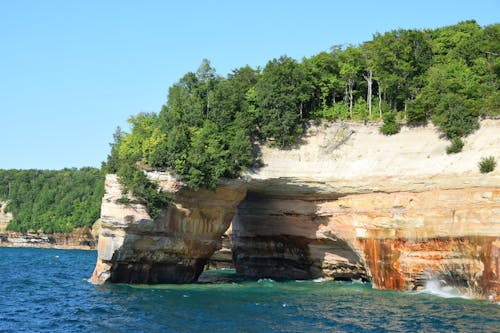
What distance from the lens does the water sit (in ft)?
89.5

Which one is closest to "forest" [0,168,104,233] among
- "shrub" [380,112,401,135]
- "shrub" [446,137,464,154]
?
"shrub" [380,112,401,135]

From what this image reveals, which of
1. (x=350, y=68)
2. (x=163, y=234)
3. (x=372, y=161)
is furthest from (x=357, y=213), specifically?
(x=350, y=68)

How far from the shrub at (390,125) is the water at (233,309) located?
11.7 meters

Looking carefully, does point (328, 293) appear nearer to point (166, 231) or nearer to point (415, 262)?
point (415, 262)

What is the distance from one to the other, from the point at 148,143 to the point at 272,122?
983cm

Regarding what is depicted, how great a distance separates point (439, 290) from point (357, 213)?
7.61 metres

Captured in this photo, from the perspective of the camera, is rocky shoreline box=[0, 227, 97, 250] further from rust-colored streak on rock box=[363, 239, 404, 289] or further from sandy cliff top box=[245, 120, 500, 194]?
rust-colored streak on rock box=[363, 239, 404, 289]

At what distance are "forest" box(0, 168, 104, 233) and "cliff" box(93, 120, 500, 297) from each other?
305 ft

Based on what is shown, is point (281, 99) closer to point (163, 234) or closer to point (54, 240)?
point (163, 234)

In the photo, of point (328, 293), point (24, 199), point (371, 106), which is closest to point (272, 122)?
point (371, 106)

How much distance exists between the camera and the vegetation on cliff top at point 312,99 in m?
41.6

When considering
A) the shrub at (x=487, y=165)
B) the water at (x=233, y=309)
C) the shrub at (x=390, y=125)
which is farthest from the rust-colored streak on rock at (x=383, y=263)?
the shrub at (x=390, y=125)

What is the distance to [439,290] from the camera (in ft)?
126

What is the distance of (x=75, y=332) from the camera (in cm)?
2595
